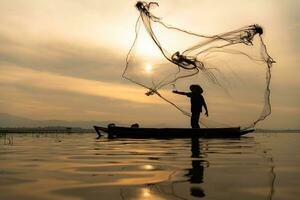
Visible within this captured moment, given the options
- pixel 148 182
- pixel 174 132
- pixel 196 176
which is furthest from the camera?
pixel 174 132

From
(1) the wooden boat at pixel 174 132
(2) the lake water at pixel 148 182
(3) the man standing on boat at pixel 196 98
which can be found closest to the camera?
(2) the lake water at pixel 148 182

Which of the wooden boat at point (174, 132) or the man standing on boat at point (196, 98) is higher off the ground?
the man standing on boat at point (196, 98)

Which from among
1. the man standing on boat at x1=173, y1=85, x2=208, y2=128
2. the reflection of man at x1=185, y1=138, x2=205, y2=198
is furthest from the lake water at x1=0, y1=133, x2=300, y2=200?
the man standing on boat at x1=173, y1=85, x2=208, y2=128

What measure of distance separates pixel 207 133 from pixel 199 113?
4.47 ft

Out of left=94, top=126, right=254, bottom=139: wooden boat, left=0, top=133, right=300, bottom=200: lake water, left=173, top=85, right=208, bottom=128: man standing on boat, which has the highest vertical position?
left=173, top=85, right=208, bottom=128: man standing on boat

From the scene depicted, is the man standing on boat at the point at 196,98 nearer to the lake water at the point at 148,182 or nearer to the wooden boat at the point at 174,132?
the wooden boat at the point at 174,132

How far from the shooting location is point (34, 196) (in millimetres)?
5215

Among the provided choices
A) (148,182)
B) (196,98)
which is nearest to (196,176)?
(148,182)

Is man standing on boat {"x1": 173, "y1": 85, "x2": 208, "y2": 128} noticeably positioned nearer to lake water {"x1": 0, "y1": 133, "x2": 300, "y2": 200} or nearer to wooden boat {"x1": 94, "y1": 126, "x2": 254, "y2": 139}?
wooden boat {"x1": 94, "y1": 126, "x2": 254, "y2": 139}

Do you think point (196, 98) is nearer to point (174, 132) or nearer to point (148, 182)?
point (174, 132)

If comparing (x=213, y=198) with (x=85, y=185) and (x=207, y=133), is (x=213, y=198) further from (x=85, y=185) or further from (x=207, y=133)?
(x=207, y=133)

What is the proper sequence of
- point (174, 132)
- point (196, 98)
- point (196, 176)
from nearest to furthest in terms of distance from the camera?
point (196, 176) → point (196, 98) → point (174, 132)

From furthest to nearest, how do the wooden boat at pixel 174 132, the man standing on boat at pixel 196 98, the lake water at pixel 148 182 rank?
the wooden boat at pixel 174 132, the man standing on boat at pixel 196 98, the lake water at pixel 148 182

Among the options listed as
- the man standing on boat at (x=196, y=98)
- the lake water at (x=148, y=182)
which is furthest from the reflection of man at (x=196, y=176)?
the man standing on boat at (x=196, y=98)
